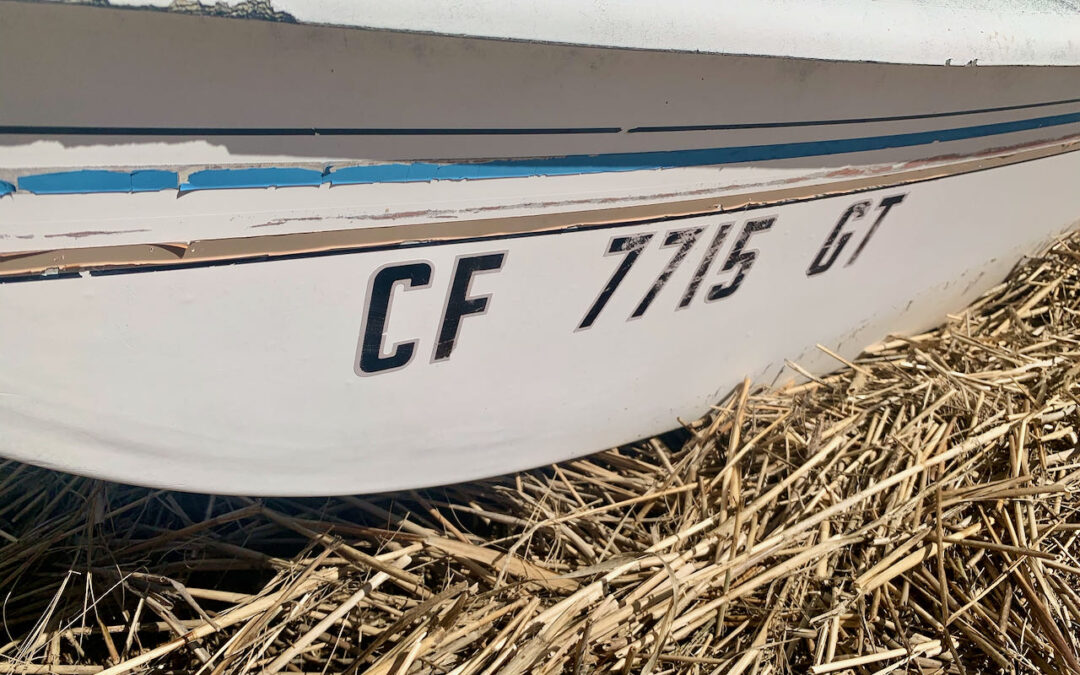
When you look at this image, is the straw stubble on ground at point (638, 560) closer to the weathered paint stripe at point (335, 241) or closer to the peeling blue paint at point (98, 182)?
the weathered paint stripe at point (335, 241)

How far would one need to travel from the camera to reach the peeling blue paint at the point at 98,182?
860mm

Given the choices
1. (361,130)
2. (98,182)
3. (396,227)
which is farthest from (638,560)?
(98,182)

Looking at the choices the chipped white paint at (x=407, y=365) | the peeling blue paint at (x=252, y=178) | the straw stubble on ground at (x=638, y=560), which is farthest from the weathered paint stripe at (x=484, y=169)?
the straw stubble on ground at (x=638, y=560)

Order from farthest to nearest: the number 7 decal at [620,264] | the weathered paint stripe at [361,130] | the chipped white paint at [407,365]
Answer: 1. the number 7 decal at [620,264]
2. the chipped white paint at [407,365]
3. the weathered paint stripe at [361,130]

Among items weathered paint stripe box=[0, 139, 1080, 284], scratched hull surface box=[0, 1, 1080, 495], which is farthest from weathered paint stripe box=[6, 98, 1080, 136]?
weathered paint stripe box=[0, 139, 1080, 284]

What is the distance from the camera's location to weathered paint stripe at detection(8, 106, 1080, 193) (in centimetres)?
89

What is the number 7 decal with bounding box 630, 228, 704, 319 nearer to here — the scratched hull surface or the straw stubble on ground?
the scratched hull surface

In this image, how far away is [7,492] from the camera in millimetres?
1776

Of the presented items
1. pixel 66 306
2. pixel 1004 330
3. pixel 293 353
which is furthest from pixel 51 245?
pixel 1004 330

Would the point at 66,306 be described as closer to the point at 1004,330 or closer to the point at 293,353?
the point at 293,353

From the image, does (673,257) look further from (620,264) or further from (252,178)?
(252,178)

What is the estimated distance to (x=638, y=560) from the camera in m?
1.47

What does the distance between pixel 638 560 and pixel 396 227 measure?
31.6 inches

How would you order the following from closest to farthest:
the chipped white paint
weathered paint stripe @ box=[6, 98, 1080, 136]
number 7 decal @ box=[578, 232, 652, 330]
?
weathered paint stripe @ box=[6, 98, 1080, 136] → the chipped white paint → number 7 decal @ box=[578, 232, 652, 330]
